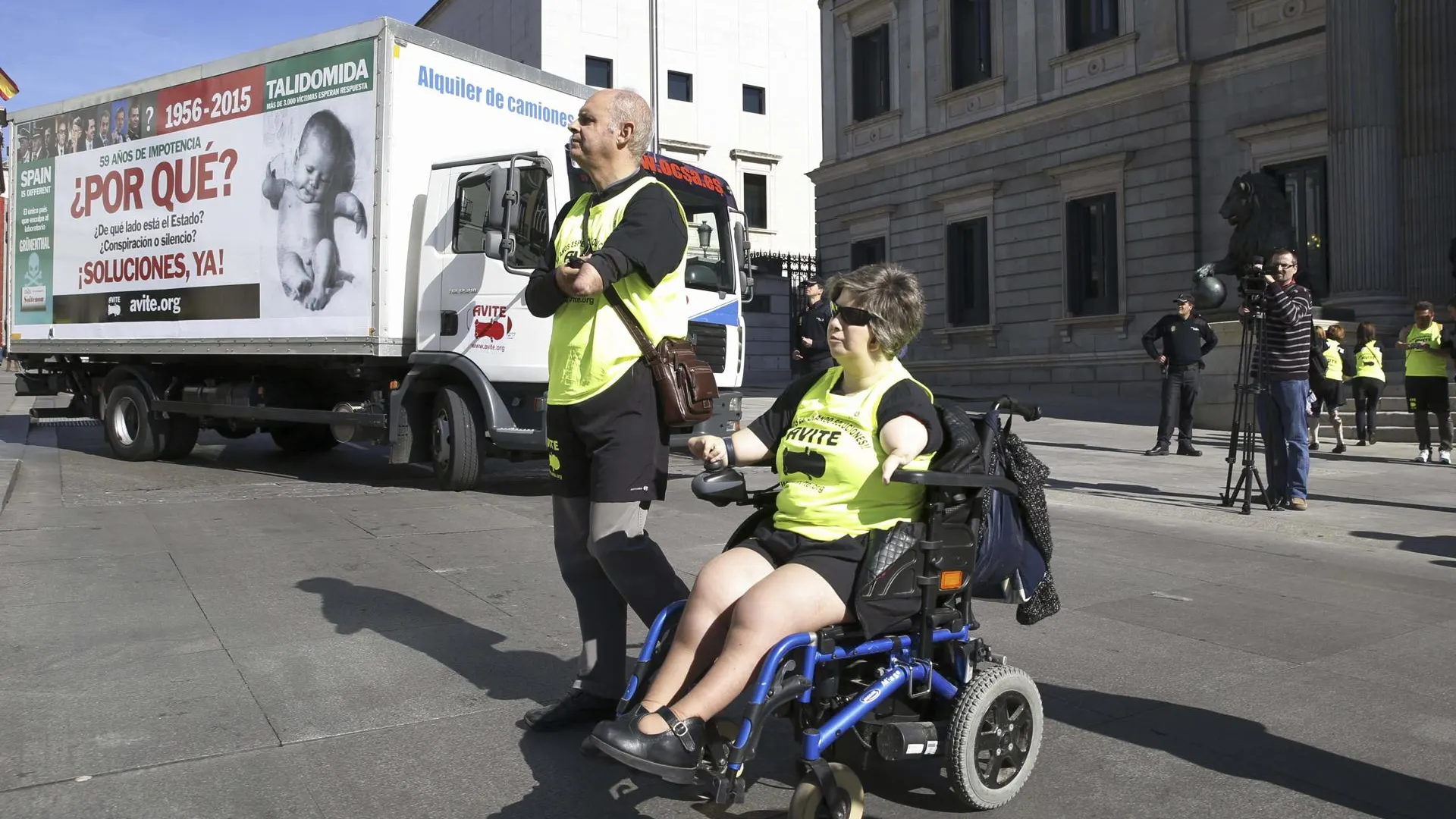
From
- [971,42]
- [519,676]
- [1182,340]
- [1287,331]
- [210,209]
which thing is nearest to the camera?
[519,676]

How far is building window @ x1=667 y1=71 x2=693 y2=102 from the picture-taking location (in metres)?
40.7

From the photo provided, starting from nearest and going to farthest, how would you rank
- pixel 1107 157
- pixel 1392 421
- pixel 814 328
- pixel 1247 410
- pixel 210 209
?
pixel 1247 410 < pixel 210 209 < pixel 814 328 < pixel 1392 421 < pixel 1107 157

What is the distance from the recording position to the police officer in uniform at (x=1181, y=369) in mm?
13164

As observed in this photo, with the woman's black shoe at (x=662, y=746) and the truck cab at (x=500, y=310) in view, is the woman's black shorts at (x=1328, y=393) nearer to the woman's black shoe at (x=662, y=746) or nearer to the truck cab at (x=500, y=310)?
the truck cab at (x=500, y=310)

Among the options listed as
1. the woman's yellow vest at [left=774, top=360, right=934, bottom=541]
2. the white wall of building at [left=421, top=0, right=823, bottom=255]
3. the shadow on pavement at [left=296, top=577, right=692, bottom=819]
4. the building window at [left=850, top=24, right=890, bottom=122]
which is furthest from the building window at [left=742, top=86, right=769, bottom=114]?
the woman's yellow vest at [left=774, top=360, right=934, bottom=541]

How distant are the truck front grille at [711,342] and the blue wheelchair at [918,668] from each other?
20.5 feet

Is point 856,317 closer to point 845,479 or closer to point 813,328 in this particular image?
point 845,479

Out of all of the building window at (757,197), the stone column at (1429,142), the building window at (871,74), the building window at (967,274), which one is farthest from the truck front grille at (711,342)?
the building window at (757,197)

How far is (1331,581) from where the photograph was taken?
625 cm

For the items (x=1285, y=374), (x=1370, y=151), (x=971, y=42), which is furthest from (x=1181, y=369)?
(x=971, y=42)

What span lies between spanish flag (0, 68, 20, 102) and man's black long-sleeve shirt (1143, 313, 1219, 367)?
42.5 feet

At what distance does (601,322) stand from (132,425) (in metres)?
11.0

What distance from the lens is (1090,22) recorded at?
2375 centimetres

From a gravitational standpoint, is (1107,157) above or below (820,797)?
above
